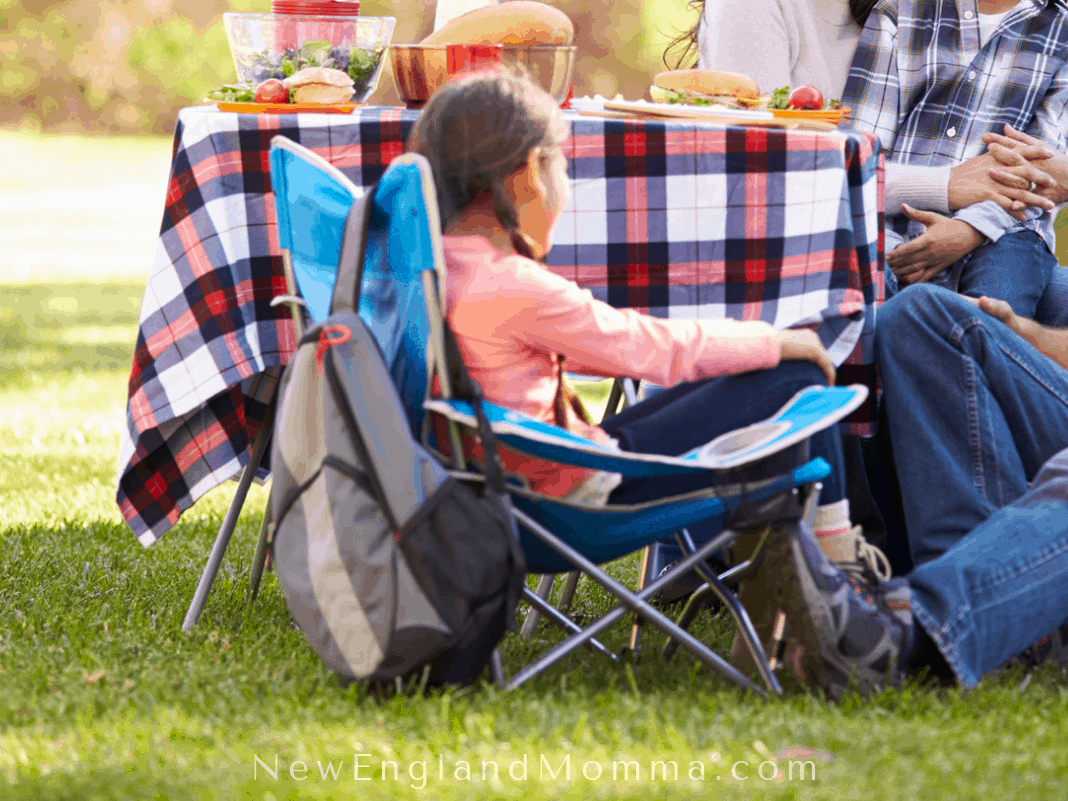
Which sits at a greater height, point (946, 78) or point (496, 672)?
point (946, 78)

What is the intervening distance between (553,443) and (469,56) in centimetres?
90

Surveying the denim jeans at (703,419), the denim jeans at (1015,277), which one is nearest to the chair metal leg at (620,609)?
the denim jeans at (703,419)

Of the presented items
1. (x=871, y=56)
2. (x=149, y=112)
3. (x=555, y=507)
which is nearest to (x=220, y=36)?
(x=149, y=112)

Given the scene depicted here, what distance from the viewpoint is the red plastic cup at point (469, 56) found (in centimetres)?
232

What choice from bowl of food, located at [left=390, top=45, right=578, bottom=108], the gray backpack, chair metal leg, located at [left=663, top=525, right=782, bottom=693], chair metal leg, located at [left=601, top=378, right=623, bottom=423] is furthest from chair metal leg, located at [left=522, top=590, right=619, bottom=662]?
bowl of food, located at [left=390, top=45, right=578, bottom=108]

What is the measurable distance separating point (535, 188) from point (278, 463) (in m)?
0.59

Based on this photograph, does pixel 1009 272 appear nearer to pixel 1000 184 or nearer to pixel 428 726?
pixel 1000 184

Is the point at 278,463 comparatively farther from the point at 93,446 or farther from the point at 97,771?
the point at 93,446

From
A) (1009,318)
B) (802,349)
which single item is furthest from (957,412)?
(802,349)

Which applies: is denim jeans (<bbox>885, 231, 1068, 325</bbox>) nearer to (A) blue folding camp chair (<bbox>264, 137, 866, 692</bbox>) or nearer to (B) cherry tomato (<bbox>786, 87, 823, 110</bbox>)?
(B) cherry tomato (<bbox>786, 87, 823, 110</bbox>)

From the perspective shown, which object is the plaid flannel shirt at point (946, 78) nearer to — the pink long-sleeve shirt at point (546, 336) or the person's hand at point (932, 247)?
the person's hand at point (932, 247)

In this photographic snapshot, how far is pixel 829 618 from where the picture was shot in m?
1.94

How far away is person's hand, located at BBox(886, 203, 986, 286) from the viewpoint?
2.88m

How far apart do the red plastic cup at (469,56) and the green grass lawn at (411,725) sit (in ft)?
3.76
